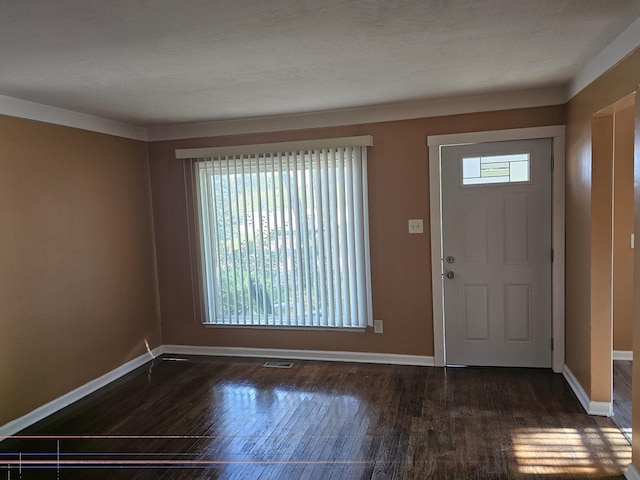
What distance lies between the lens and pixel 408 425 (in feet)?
9.46

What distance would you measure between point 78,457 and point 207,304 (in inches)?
76.6

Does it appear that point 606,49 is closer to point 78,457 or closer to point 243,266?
point 243,266

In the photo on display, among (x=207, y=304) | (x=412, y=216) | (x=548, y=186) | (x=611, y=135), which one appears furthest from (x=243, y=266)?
(x=611, y=135)

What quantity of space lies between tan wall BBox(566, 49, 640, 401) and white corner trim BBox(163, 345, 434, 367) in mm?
1230

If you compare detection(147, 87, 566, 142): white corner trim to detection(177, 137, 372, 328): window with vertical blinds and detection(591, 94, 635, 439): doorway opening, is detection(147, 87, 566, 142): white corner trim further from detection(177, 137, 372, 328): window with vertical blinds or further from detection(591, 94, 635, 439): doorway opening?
detection(591, 94, 635, 439): doorway opening

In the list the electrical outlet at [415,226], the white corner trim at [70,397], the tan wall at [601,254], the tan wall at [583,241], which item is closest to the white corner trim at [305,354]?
the white corner trim at [70,397]

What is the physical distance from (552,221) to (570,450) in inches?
69.2

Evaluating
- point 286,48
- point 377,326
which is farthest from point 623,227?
point 286,48

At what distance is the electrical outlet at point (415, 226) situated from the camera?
3.85 meters

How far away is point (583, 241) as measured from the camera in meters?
3.02

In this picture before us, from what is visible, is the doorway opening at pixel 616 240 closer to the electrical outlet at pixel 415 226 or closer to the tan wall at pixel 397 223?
the tan wall at pixel 397 223

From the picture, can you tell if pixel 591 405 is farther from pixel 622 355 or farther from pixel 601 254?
pixel 622 355

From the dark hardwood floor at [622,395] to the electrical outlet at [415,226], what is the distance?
6.12 ft

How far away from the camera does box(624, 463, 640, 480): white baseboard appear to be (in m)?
2.17
